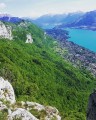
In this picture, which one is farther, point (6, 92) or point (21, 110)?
point (6, 92)

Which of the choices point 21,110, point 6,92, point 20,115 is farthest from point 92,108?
point 6,92

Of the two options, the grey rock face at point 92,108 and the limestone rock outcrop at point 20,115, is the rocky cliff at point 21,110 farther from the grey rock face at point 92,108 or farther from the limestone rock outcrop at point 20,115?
the grey rock face at point 92,108

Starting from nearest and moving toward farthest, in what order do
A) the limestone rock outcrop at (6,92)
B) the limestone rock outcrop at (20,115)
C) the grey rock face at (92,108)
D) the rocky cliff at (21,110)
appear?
the grey rock face at (92,108), the limestone rock outcrop at (20,115), the rocky cliff at (21,110), the limestone rock outcrop at (6,92)

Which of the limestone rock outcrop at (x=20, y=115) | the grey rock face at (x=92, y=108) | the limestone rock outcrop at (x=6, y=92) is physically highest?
the grey rock face at (x=92, y=108)

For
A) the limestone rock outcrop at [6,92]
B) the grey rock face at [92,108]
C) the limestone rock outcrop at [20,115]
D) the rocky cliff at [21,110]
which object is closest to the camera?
the grey rock face at [92,108]

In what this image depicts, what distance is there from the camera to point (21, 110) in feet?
277

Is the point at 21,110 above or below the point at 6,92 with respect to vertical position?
above

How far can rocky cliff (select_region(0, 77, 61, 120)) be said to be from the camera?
81.0 m

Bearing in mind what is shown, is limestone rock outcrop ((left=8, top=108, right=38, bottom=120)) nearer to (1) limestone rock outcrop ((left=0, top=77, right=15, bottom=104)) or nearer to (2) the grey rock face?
(1) limestone rock outcrop ((left=0, top=77, right=15, bottom=104))

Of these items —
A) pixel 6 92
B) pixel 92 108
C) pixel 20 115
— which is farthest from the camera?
pixel 6 92

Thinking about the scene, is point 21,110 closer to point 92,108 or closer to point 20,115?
point 20,115

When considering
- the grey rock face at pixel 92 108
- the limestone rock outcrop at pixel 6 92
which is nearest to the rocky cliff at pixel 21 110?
the limestone rock outcrop at pixel 6 92

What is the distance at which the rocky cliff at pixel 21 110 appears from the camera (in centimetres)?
8096

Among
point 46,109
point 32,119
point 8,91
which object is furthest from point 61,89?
point 32,119
